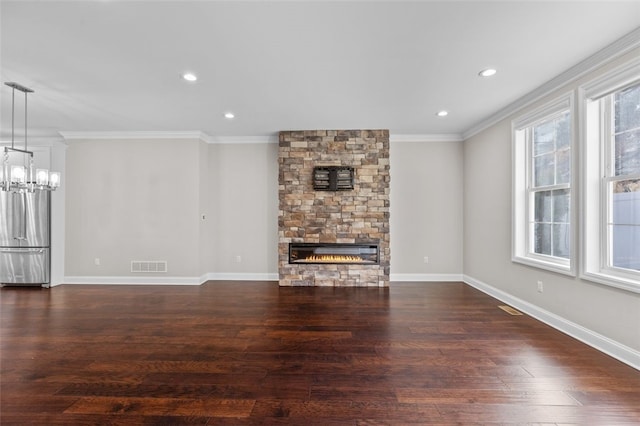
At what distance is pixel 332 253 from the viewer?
4.99 m

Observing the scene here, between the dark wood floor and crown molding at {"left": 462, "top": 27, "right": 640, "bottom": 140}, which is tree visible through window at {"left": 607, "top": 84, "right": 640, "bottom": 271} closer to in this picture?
crown molding at {"left": 462, "top": 27, "right": 640, "bottom": 140}

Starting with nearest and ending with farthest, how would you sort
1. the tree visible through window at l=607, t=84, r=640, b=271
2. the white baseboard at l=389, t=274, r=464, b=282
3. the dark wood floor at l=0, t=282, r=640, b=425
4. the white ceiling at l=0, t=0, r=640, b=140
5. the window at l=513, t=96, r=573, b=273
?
1. the dark wood floor at l=0, t=282, r=640, b=425
2. the white ceiling at l=0, t=0, r=640, b=140
3. the tree visible through window at l=607, t=84, r=640, b=271
4. the window at l=513, t=96, r=573, b=273
5. the white baseboard at l=389, t=274, r=464, b=282

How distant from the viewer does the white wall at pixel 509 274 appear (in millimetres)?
2414

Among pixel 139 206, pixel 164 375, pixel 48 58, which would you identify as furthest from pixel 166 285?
pixel 48 58

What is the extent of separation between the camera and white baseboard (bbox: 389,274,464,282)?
5188 millimetres

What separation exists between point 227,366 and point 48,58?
3176 millimetres

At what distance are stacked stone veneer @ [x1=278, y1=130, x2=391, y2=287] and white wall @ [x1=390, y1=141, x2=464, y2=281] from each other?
1.58ft

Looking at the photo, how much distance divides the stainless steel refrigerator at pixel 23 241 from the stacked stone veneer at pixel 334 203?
158 inches

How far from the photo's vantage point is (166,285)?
4.95 meters

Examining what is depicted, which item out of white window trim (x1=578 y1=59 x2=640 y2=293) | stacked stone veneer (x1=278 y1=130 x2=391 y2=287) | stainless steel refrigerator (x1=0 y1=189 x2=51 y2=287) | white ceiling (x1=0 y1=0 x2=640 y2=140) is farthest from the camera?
stacked stone veneer (x1=278 y1=130 x2=391 y2=287)

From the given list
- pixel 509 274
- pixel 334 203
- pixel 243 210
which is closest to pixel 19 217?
pixel 243 210

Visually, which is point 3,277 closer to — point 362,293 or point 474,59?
point 362,293

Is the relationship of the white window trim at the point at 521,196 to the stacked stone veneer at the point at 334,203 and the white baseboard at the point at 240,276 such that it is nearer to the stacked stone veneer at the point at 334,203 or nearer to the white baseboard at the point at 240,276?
the stacked stone veneer at the point at 334,203

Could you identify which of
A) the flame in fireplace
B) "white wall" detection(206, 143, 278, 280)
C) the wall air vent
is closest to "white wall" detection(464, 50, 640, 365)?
the flame in fireplace
